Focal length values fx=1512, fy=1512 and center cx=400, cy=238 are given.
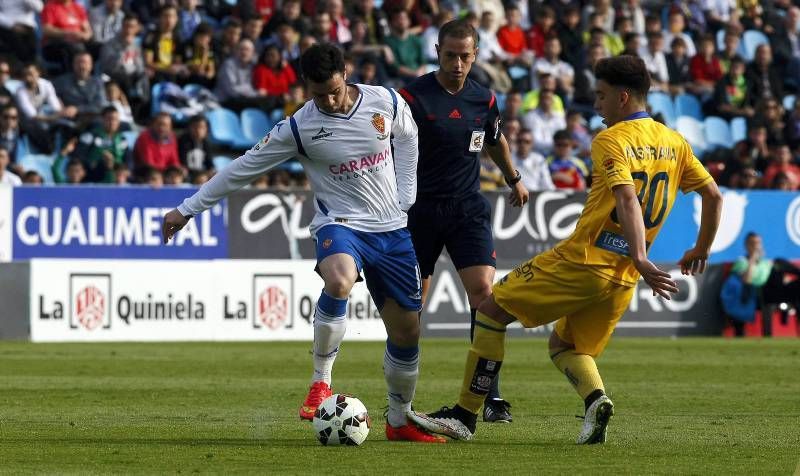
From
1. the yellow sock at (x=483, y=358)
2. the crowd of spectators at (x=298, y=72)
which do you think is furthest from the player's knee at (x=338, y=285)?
the crowd of spectators at (x=298, y=72)

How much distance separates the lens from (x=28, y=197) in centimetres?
1895

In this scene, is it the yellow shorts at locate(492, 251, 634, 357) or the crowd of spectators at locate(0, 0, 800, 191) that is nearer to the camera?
the yellow shorts at locate(492, 251, 634, 357)

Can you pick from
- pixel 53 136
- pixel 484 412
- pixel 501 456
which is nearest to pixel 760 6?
pixel 53 136

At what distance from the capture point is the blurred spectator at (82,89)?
69.6 feet

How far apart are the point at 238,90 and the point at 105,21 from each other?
2.19m

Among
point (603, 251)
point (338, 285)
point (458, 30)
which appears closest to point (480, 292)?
point (458, 30)

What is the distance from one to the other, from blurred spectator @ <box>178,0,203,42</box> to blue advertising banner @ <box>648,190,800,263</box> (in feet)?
24.9

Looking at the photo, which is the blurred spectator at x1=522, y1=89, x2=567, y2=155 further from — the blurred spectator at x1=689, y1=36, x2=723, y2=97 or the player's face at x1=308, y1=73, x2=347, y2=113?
the player's face at x1=308, y1=73, x2=347, y2=113

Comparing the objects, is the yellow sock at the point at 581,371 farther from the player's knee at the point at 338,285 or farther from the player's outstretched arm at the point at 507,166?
the player's outstretched arm at the point at 507,166

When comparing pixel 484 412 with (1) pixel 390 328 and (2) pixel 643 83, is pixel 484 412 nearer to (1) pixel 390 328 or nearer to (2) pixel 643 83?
(1) pixel 390 328

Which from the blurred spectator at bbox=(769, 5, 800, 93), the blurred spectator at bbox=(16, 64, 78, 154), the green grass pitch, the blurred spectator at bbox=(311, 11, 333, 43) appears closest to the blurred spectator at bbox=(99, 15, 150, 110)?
the blurred spectator at bbox=(16, 64, 78, 154)

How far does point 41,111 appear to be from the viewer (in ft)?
68.8

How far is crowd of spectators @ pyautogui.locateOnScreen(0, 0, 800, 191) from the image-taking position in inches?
819

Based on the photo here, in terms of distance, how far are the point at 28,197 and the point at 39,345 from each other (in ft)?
7.51
